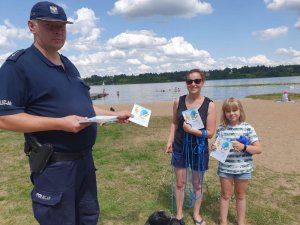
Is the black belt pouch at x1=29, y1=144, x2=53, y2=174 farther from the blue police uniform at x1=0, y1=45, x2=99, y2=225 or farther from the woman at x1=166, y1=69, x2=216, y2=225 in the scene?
the woman at x1=166, y1=69, x2=216, y2=225

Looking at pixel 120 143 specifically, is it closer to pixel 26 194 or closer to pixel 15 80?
pixel 26 194

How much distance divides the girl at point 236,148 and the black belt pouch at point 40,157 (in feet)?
7.89

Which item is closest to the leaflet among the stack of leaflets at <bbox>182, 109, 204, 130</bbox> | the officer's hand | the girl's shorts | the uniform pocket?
the officer's hand

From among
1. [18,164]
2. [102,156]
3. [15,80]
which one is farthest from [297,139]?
[15,80]

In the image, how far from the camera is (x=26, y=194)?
20.4 feet

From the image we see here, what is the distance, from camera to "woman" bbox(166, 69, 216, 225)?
181 inches

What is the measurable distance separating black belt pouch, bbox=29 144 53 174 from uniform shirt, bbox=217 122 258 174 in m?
2.55

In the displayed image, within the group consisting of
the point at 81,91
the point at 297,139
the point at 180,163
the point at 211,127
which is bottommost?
the point at 297,139

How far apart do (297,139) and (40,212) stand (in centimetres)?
1053

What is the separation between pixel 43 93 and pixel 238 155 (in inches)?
111

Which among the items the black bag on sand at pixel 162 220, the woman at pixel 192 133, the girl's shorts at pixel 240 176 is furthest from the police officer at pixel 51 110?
the girl's shorts at pixel 240 176

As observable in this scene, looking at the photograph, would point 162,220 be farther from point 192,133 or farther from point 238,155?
point 238,155

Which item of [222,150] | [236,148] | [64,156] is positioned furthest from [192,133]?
[64,156]

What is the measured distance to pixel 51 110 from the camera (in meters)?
2.71
